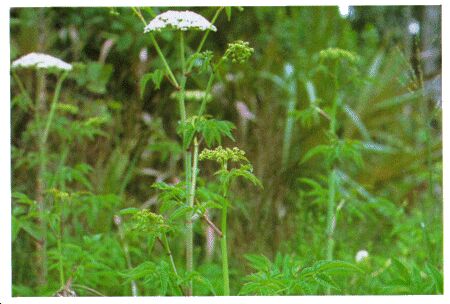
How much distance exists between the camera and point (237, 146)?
2453 mm

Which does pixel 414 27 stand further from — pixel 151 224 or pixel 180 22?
pixel 151 224

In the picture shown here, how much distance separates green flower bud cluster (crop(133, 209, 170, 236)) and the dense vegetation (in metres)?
0.27

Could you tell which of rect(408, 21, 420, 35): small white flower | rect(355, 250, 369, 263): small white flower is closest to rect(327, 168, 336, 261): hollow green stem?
rect(355, 250, 369, 263): small white flower

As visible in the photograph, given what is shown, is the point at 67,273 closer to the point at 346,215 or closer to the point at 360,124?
the point at 346,215

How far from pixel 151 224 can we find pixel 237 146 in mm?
886

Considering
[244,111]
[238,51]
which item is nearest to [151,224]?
[238,51]

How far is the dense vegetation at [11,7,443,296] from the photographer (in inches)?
84.4

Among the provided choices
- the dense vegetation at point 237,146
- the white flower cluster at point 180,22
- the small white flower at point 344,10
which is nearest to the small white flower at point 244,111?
the dense vegetation at point 237,146

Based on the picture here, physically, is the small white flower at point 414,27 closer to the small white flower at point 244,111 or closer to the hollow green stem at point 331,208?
the small white flower at point 244,111

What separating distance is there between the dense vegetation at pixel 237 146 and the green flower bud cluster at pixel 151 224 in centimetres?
27

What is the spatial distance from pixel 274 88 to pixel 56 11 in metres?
1.03

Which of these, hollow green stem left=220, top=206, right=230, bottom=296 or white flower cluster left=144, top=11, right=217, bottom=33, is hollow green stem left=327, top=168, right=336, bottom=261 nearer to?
hollow green stem left=220, top=206, right=230, bottom=296

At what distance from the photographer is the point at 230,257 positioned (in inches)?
95.7
